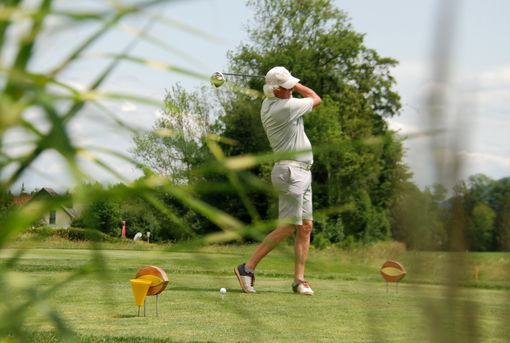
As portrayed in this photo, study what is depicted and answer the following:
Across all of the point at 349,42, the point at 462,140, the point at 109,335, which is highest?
the point at 349,42

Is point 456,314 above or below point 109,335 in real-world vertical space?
above

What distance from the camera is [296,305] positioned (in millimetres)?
3096

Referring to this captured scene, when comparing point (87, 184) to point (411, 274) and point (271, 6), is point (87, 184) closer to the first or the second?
point (411, 274)

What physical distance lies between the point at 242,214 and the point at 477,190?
2388 cm

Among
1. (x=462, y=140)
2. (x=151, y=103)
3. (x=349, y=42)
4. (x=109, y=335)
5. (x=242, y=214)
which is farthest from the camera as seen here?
(x=349, y=42)

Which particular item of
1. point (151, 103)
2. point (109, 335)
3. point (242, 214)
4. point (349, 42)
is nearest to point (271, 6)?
point (349, 42)

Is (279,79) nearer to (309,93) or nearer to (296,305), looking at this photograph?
(309,93)

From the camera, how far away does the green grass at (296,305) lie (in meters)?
0.42

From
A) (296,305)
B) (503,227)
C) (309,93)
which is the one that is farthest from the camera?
(309,93)

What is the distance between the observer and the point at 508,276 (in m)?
0.43

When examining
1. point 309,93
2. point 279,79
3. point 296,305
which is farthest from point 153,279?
point 309,93

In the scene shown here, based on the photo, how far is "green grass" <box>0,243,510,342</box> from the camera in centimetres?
42

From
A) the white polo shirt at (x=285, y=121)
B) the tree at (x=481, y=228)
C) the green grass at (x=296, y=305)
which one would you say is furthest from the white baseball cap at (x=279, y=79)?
the tree at (x=481, y=228)

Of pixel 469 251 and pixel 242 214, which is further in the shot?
pixel 242 214
